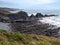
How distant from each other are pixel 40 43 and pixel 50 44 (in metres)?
0.73

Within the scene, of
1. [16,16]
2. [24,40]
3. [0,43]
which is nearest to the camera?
[0,43]

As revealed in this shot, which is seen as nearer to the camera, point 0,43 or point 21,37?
point 0,43

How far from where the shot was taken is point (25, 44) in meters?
11.6

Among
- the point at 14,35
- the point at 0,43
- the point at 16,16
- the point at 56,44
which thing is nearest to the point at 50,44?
the point at 56,44

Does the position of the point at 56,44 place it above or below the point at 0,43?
below

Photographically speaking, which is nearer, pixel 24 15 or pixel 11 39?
pixel 11 39

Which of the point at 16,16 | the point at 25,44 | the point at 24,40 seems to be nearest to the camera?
the point at 25,44

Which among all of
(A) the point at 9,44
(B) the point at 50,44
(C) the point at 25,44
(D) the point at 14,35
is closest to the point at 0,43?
(A) the point at 9,44

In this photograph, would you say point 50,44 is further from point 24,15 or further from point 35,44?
point 24,15

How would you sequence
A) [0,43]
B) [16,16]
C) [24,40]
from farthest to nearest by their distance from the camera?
[16,16] < [24,40] < [0,43]

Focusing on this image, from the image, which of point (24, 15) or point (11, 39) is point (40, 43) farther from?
point (24, 15)

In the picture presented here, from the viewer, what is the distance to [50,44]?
41.5 feet

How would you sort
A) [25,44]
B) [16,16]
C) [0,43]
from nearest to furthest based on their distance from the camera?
1. [0,43]
2. [25,44]
3. [16,16]

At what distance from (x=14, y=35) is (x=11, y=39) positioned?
0.72 meters
